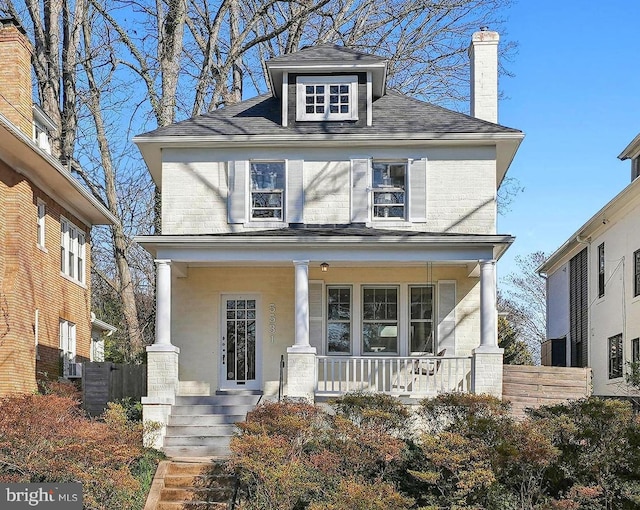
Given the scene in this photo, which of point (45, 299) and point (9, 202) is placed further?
point (45, 299)

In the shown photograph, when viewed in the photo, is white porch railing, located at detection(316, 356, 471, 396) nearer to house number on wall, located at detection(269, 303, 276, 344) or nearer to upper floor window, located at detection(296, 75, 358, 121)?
house number on wall, located at detection(269, 303, 276, 344)

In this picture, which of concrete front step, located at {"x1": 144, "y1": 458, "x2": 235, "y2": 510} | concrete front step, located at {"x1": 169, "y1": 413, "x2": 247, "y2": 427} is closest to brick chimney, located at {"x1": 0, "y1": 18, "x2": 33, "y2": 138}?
concrete front step, located at {"x1": 169, "y1": 413, "x2": 247, "y2": 427}

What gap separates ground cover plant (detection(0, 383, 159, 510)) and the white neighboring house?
11.3 m

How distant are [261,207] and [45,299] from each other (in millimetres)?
5264

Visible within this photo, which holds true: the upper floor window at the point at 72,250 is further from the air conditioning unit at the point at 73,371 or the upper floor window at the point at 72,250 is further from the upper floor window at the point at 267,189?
the upper floor window at the point at 267,189

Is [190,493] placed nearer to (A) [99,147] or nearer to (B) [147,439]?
(B) [147,439]

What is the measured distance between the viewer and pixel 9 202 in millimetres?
16984

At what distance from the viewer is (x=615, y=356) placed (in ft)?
70.4

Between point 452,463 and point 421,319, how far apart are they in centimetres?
673

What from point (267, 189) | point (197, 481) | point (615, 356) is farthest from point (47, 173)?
point (615, 356)

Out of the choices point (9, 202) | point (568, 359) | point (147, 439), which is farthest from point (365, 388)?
point (568, 359)

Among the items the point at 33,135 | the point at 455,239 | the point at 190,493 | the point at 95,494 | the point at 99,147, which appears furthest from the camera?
the point at 99,147

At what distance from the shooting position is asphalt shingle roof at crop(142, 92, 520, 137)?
58.4 feet

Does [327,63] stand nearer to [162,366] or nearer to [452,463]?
[162,366]
